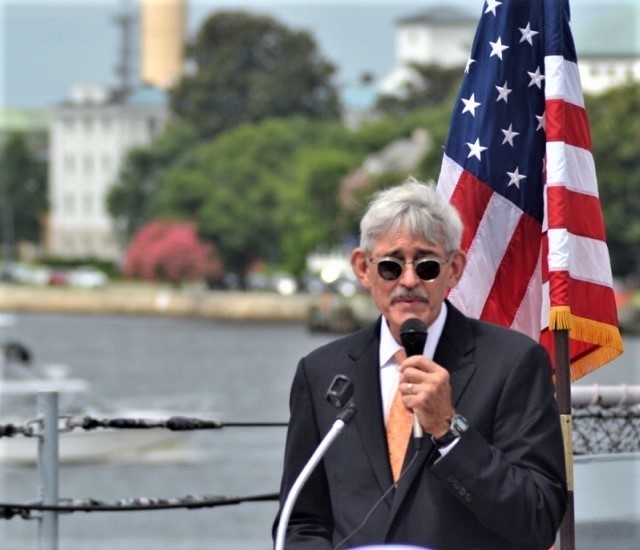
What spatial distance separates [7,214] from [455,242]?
543 feet

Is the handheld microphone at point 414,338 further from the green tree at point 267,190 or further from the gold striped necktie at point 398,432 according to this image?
the green tree at point 267,190

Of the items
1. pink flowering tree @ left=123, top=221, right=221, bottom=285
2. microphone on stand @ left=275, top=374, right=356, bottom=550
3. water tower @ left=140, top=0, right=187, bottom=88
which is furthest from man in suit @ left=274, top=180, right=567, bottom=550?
water tower @ left=140, top=0, right=187, bottom=88

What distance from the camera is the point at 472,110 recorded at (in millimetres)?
6062

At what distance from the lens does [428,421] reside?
4176mm

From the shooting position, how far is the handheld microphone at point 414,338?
4199 millimetres

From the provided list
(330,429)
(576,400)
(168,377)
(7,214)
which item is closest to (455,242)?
(330,429)

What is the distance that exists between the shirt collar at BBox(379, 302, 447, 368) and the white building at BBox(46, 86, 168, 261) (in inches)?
6743

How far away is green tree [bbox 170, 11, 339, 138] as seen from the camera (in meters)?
138

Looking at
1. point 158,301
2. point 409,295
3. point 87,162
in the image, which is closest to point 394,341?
point 409,295

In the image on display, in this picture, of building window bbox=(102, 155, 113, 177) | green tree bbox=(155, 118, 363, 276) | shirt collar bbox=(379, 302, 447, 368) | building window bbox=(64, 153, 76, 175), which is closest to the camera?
shirt collar bbox=(379, 302, 447, 368)

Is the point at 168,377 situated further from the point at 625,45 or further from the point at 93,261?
the point at 625,45

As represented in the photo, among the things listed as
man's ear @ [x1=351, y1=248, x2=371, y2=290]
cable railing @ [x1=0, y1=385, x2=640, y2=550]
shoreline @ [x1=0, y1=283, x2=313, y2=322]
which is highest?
man's ear @ [x1=351, y1=248, x2=371, y2=290]

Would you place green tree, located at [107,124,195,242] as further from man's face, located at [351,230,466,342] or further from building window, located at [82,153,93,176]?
man's face, located at [351,230,466,342]

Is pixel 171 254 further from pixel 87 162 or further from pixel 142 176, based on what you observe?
pixel 87 162
